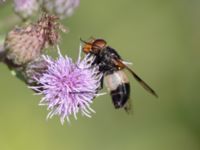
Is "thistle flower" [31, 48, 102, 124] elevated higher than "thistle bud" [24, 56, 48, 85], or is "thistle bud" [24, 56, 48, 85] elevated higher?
"thistle bud" [24, 56, 48, 85]

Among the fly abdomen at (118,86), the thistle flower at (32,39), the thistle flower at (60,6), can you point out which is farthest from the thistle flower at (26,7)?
the fly abdomen at (118,86)

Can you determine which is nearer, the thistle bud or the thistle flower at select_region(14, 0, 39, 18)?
the thistle bud

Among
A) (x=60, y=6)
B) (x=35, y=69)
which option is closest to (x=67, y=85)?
(x=35, y=69)

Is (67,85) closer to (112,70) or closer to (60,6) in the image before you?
(112,70)

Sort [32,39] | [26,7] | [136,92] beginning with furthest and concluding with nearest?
[136,92], [26,7], [32,39]

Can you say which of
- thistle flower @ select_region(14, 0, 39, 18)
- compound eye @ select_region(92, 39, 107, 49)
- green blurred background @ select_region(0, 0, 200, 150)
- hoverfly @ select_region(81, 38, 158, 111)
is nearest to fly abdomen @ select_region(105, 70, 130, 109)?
hoverfly @ select_region(81, 38, 158, 111)

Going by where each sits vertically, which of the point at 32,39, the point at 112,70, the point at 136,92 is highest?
the point at 32,39

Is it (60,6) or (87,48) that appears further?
(60,6)

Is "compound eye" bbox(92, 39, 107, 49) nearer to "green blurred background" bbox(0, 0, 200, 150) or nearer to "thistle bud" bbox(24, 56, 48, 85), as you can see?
"thistle bud" bbox(24, 56, 48, 85)
